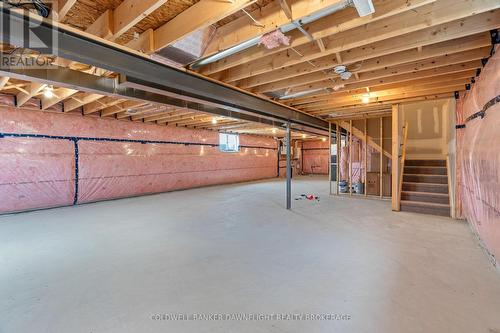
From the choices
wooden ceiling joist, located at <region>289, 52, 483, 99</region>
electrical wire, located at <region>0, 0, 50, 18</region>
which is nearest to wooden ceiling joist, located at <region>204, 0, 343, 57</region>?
electrical wire, located at <region>0, 0, 50, 18</region>

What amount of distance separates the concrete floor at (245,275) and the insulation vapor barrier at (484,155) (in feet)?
1.19

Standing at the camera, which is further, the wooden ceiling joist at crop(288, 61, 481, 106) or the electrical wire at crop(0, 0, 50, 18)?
the wooden ceiling joist at crop(288, 61, 481, 106)

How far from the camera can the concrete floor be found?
5.45 feet

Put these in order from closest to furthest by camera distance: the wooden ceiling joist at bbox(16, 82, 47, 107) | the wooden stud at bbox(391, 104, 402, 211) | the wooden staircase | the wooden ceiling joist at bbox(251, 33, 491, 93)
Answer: the wooden ceiling joist at bbox(251, 33, 491, 93) < the wooden ceiling joist at bbox(16, 82, 47, 107) < the wooden staircase < the wooden stud at bbox(391, 104, 402, 211)

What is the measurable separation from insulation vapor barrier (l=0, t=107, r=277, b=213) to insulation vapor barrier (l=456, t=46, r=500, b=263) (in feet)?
24.4

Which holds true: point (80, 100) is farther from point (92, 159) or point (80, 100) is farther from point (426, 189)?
point (426, 189)

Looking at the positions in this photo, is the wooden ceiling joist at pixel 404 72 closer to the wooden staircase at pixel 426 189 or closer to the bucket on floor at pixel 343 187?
the wooden staircase at pixel 426 189

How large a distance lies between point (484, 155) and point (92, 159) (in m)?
7.58

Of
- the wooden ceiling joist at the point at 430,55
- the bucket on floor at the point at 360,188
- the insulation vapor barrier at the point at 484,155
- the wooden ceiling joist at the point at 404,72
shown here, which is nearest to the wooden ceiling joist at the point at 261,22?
the wooden ceiling joist at the point at 430,55

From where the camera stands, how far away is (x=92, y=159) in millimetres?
6113

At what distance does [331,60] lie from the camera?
2947mm

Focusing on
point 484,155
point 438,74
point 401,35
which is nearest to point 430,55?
point 401,35

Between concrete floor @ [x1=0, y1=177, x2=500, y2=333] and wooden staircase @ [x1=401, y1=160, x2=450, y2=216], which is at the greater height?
wooden staircase @ [x1=401, y1=160, x2=450, y2=216]

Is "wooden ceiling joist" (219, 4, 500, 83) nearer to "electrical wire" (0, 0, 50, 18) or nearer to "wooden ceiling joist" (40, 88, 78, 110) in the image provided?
"electrical wire" (0, 0, 50, 18)
